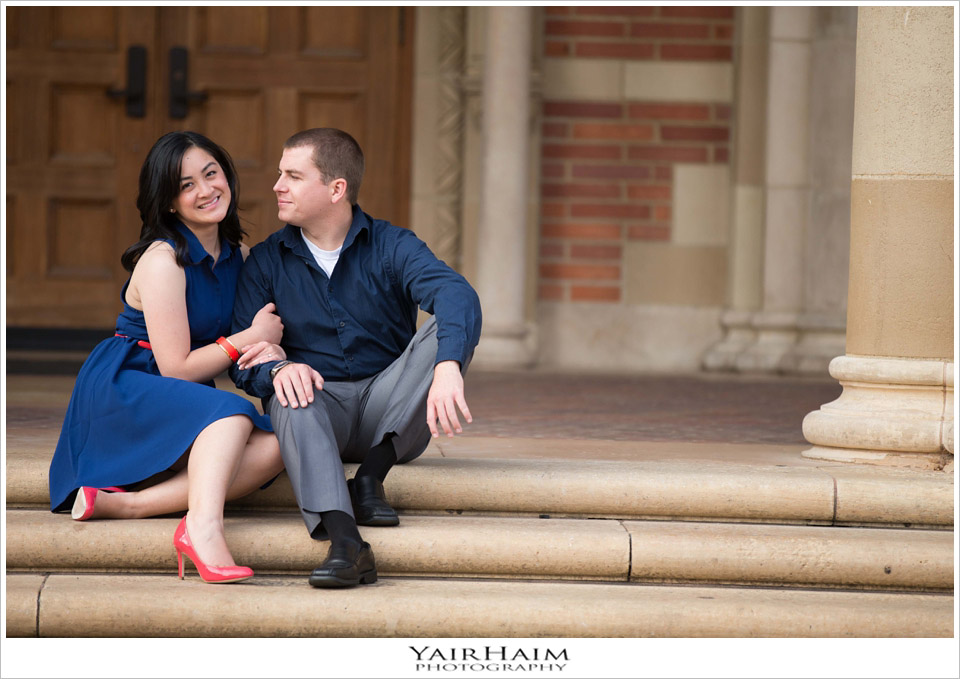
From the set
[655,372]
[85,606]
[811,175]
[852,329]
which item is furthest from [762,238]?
[85,606]

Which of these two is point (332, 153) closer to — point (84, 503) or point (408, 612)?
point (84, 503)

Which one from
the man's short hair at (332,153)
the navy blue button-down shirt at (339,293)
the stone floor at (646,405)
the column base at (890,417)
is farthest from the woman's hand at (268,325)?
the column base at (890,417)

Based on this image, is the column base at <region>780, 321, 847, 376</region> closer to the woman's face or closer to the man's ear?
the man's ear

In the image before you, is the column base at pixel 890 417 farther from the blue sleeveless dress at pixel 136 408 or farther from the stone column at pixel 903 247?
the blue sleeveless dress at pixel 136 408

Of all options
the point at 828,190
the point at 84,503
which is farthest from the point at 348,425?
the point at 828,190

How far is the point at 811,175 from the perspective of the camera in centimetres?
639

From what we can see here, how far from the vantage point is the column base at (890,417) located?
133 inches

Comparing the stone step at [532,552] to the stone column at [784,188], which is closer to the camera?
the stone step at [532,552]

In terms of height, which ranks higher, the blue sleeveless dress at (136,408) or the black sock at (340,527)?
the blue sleeveless dress at (136,408)

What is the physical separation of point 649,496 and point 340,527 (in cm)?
91

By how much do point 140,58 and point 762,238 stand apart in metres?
3.68

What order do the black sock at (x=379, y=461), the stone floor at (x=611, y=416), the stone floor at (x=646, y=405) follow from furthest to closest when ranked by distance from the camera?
the stone floor at (x=646, y=405)
the stone floor at (x=611, y=416)
the black sock at (x=379, y=461)

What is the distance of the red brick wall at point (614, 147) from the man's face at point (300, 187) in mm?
3486

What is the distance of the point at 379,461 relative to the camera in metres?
2.97
